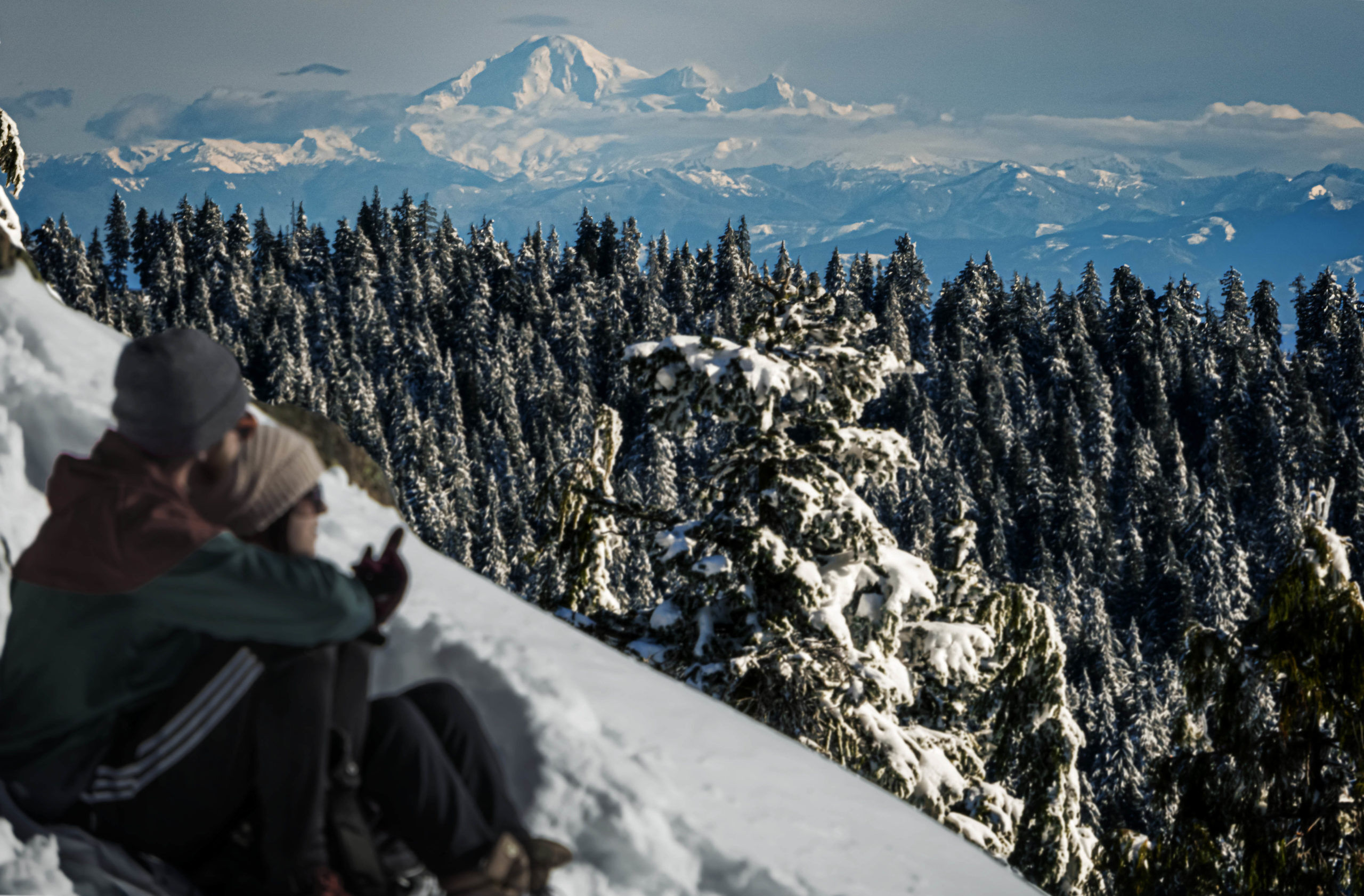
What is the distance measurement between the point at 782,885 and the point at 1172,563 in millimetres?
98797

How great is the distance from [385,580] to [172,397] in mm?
795

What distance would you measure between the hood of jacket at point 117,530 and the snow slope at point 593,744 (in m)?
0.22

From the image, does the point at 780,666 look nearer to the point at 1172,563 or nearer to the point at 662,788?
the point at 662,788

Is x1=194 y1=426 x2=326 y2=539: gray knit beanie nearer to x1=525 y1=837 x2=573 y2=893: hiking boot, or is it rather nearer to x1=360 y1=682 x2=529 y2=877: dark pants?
x1=360 y1=682 x2=529 y2=877: dark pants

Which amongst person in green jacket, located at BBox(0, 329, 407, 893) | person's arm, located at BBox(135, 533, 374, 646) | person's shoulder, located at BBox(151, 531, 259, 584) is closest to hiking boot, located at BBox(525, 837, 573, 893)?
person in green jacket, located at BBox(0, 329, 407, 893)

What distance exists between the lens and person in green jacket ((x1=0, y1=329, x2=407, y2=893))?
2.63 meters

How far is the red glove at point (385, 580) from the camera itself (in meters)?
3.01

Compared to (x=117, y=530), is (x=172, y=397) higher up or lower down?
higher up

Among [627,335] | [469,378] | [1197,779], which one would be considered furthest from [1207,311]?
[1197,779]

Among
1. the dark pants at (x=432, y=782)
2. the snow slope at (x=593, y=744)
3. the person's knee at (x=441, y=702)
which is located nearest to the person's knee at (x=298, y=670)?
the dark pants at (x=432, y=782)

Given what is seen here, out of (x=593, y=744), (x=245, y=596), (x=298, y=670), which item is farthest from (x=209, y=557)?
(x=593, y=744)

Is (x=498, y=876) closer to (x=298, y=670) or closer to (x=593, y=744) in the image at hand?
(x=593, y=744)

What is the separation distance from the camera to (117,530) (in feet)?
8.68

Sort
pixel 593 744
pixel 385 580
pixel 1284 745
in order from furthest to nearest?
pixel 1284 745 < pixel 593 744 < pixel 385 580
